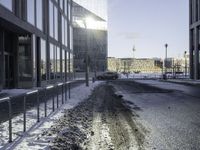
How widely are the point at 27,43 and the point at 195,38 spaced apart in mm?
34409

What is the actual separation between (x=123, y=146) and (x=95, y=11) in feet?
327

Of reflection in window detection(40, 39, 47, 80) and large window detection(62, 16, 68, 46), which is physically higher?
large window detection(62, 16, 68, 46)

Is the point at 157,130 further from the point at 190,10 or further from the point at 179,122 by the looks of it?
the point at 190,10

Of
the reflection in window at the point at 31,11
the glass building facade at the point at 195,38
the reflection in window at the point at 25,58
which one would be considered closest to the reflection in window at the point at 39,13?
the reflection in window at the point at 31,11

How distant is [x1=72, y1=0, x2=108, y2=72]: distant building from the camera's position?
99375mm

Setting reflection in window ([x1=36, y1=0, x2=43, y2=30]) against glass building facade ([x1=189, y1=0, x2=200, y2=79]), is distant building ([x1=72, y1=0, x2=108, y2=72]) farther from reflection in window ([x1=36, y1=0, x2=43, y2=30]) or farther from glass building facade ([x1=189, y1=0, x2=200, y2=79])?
reflection in window ([x1=36, y1=0, x2=43, y2=30])

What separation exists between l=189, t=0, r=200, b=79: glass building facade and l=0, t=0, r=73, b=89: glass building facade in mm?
24032

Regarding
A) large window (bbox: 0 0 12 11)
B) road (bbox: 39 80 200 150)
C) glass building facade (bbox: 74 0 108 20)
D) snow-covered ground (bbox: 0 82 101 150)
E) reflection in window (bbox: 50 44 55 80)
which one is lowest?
road (bbox: 39 80 200 150)

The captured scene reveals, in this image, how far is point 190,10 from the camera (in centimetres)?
6794

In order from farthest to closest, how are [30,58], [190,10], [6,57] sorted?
[190,10], [30,58], [6,57]

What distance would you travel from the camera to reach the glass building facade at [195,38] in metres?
62.9

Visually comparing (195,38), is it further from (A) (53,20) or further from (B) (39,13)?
(B) (39,13)

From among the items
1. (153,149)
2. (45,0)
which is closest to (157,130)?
(153,149)

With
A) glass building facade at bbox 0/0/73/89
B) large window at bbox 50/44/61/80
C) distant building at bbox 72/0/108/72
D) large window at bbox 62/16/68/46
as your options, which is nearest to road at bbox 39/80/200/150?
glass building facade at bbox 0/0/73/89
